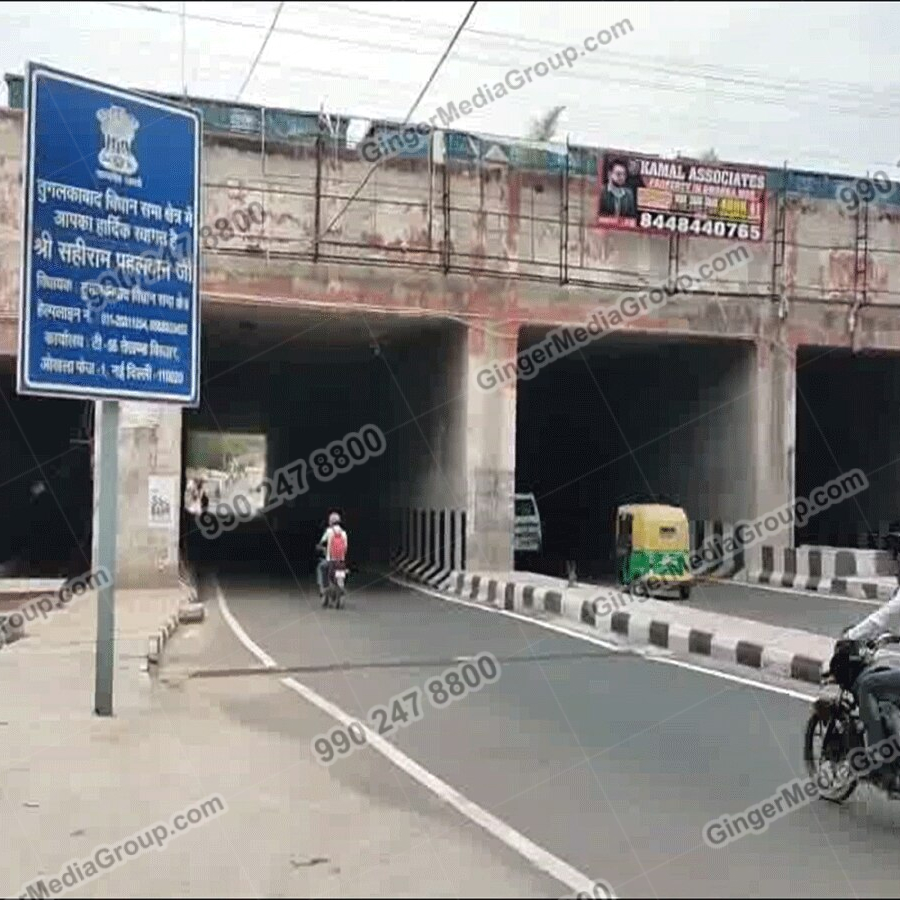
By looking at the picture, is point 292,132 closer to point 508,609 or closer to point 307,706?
point 508,609

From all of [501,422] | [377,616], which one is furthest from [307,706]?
[501,422]

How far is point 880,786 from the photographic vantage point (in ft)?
21.1

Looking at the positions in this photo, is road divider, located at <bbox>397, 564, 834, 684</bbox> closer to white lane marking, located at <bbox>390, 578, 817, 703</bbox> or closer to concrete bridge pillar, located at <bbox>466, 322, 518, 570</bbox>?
white lane marking, located at <bbox>390, 578, 817, 703</bbox>

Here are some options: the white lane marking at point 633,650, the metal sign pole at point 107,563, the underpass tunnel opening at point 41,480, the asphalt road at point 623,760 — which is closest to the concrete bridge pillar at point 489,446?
the white lane marking at point 633,650

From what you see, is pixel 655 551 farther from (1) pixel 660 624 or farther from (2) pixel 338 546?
(1) pixel 660 624

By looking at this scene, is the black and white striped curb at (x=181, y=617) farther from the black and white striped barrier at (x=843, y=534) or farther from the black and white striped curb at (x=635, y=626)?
the black and white striped barrier at (x=843, y=534)

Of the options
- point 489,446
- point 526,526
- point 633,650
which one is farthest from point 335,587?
point 526,526

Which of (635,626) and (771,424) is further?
(771,424)

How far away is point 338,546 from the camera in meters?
19.1

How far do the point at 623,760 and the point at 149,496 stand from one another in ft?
48.9

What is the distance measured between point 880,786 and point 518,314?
17.1 m

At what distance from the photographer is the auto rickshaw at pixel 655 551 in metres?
20.0

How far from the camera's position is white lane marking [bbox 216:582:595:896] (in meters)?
5.45

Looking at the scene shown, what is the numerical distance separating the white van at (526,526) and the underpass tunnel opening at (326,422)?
8.83ft
